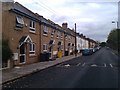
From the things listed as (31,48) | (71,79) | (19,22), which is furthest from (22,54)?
(71,79)

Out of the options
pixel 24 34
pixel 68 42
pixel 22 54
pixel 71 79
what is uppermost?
pixel 68 42

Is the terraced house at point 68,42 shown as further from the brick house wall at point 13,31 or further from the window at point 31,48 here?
the brick house wall at point 13,31

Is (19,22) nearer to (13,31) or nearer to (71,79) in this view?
(13,31)

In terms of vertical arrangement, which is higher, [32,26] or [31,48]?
[32,26]

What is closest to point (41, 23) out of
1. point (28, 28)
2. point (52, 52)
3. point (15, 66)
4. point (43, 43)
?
point (43, 43)

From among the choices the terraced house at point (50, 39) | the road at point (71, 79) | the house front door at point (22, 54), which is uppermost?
the terraced house at point (50, 39)

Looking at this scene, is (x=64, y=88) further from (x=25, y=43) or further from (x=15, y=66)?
(x=25, y=43)

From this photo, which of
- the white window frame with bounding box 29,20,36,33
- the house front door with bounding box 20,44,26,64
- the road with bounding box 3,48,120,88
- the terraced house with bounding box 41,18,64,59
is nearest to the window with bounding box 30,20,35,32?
the white window frame with bounding box 29,20,36,33

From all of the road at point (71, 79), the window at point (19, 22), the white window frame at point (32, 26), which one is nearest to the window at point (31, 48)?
the white window frame at point (32, 26)

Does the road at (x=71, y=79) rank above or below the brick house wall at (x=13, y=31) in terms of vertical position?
below

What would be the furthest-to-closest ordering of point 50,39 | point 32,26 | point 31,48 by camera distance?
point 50,39 < point 32,26 < point 31,48

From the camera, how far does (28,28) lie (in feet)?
97.5

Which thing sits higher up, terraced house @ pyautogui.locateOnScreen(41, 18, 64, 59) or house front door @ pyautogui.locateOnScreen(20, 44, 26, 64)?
terraced house @ pyautogui.locateOnScreen(41, 18, 64, 59)

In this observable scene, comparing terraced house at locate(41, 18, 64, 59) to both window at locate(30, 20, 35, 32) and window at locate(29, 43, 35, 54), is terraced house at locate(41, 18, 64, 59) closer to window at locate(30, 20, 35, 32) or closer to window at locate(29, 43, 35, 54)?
window at locate(30, 20, 35, 32)
